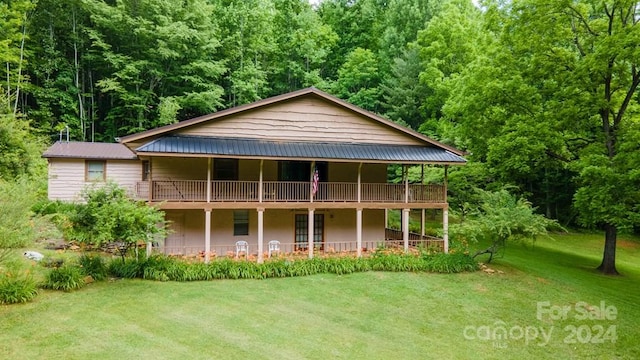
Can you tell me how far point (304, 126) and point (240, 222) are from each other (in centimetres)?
554

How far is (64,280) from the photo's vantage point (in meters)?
12.4

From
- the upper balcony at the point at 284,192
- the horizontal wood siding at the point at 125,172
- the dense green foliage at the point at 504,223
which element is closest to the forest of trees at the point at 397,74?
the dense green foliage at the point at 504,223

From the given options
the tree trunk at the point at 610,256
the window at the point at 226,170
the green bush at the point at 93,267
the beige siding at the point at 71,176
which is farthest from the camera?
the beige siding at the point at 71,176

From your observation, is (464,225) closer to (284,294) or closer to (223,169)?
(284,294)

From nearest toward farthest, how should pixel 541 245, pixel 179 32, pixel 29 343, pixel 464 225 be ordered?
1. pixel 29 343
2. pixel 464 225
3. pixel 541 245
4. pixel 179 32

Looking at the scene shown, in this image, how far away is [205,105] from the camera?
32.8 m

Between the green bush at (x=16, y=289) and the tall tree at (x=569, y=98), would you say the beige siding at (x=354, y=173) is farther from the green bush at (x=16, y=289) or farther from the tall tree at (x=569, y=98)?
the green bush at (x=16, y=289)

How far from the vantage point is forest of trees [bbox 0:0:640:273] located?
18.1 m

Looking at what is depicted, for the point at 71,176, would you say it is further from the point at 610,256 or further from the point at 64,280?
the point at 610,256

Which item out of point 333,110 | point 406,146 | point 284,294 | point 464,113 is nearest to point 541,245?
point 464,113

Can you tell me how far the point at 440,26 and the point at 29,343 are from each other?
3338 centimetres

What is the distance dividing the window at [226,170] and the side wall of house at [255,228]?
1644 millimetres

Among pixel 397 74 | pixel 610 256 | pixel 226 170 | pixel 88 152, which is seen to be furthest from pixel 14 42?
pixel 610 256

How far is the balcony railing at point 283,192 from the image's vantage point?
16.8m
